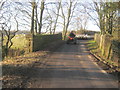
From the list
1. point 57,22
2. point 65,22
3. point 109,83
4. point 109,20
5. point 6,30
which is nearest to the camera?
point 109,83

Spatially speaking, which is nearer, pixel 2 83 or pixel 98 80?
pixel 2 83

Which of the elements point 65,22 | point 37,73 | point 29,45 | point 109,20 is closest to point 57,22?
point 65,22

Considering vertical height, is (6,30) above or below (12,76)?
above

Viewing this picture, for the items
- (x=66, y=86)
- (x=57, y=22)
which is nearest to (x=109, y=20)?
(x=66, y=86)

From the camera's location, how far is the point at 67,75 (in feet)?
25.8

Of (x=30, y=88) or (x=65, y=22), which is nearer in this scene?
(x=30, y=88)

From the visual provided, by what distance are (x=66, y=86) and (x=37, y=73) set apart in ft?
7.52

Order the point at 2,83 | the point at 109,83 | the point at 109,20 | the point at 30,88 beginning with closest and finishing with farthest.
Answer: the point at 30,88, the point at 2,83, the point at 109,83, the point at 109,20

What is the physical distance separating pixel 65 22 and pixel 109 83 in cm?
3677

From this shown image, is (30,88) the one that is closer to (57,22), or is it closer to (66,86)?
(66,86)

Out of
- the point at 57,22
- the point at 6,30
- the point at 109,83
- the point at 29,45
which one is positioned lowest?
the point at 109,83

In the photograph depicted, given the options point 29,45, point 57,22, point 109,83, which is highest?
point 57,22

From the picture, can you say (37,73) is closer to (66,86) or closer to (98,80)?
(66,86)

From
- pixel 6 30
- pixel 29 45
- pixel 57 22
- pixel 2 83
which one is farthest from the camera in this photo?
pixel 57 22
